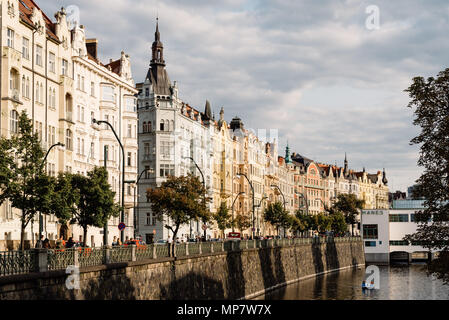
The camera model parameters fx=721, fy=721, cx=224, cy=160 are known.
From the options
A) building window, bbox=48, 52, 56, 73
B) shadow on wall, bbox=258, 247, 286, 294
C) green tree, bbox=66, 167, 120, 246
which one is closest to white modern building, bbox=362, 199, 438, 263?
shadow on wall, bbox=258, 247, 286, 294

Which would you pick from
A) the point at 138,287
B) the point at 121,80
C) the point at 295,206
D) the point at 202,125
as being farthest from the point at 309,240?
the point at 295,206

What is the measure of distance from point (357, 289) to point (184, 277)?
126ft

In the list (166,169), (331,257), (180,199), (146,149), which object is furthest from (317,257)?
(180,199)

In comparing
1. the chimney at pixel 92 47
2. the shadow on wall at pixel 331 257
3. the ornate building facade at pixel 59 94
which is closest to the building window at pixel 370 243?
the shadow on wall at pixel 331 257

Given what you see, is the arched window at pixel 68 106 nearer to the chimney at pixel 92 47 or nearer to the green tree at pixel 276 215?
the chimney at pixel 92 47

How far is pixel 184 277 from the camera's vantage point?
4625cm

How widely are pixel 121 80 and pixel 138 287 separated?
1798 inches

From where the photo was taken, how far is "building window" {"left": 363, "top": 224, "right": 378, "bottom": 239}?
134 meters

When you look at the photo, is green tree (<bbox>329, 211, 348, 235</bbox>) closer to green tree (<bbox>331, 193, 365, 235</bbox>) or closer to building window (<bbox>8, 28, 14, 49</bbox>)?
green tree (<bbox>331, 193, 365, 235</bbox>)

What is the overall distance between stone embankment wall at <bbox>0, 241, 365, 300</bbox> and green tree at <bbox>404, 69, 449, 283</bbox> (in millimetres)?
14293

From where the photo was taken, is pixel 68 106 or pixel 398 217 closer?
pixel 68 106

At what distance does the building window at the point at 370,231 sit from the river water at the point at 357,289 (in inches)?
1216

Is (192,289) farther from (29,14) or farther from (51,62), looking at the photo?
(29,14)

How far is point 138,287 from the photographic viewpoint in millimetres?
38000
